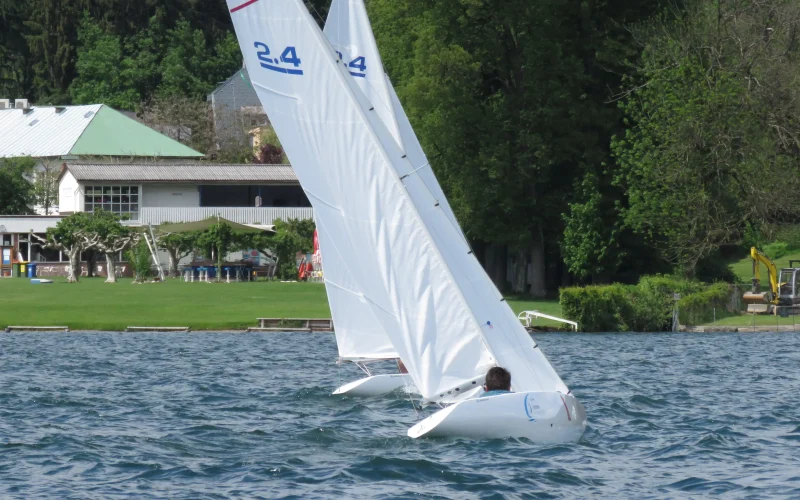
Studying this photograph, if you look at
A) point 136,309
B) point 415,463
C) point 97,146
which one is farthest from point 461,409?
point 97,146

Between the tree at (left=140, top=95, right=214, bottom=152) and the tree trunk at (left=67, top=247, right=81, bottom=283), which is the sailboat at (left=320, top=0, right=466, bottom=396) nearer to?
the tree trunk at (left=67, top=247, right=81, bottom=283)

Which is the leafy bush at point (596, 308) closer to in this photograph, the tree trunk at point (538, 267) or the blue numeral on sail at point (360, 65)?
the tree trunk at point (538, 267)

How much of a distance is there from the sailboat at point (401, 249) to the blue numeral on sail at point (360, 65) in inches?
109

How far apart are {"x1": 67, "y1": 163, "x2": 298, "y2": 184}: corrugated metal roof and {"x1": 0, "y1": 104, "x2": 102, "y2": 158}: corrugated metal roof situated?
18.6 meters

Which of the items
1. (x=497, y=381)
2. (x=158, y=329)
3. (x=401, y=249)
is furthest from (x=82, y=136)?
(x=497, y=381)

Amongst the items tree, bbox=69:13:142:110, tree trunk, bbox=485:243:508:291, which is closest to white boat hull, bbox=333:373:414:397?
tree trunk, bbox=485:243:508:291

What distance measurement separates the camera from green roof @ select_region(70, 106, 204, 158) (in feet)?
323

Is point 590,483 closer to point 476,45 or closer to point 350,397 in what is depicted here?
point 350,397

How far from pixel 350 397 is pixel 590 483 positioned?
865cm

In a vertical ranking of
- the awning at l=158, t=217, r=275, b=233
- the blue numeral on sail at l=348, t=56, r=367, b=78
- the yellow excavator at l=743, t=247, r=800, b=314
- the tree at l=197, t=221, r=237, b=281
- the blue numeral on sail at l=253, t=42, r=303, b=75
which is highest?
the blue numeral on sail at l=348, t=56, r=367, b=78

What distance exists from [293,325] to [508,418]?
82.6 ft

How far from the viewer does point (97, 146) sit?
99.2 metres

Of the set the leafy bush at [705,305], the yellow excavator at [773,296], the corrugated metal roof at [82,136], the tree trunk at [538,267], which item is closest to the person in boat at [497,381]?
the leafy bush at [705,305]

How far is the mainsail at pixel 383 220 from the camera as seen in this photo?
1908cm
